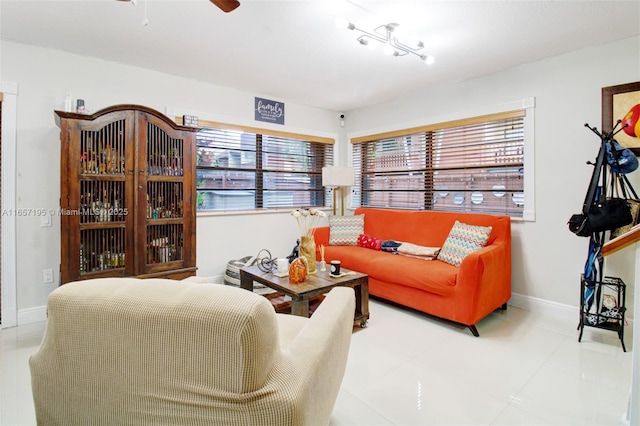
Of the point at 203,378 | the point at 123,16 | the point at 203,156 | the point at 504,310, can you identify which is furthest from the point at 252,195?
the point at 203,378

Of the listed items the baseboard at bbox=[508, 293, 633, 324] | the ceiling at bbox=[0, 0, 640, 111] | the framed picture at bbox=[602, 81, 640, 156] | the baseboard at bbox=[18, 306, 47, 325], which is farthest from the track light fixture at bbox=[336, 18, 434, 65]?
the baseboard at bbox=[18, 306, 47, 325]

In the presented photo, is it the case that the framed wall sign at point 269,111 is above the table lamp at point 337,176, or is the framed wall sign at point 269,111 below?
above

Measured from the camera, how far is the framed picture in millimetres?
2705

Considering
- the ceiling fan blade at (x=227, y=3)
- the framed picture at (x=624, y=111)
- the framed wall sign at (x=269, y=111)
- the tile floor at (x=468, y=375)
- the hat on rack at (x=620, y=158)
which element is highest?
the framed wall sign at (x=269, y=111)

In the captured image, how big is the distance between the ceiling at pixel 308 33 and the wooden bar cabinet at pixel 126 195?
676 mm

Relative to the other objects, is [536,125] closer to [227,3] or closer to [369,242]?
[369,242]

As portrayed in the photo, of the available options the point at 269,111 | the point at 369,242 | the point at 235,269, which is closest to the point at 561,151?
the point at 369,242

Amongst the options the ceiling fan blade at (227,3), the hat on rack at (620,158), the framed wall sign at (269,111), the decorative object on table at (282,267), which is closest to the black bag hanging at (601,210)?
the hat on rack at (620,158)

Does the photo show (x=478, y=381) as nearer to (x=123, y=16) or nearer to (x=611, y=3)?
(x=611, y=3)

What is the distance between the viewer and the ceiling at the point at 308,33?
7.60 ft

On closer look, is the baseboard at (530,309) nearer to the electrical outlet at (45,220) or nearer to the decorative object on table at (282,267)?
the electrical outlet at (45,220)

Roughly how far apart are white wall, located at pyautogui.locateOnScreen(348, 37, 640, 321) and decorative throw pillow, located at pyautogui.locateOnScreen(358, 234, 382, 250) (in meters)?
1.45

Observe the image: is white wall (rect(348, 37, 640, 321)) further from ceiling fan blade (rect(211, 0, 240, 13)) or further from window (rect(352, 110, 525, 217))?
ceiling fan blade (rect(211, 0, 240, 13))

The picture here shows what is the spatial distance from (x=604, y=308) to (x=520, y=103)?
2032mm
